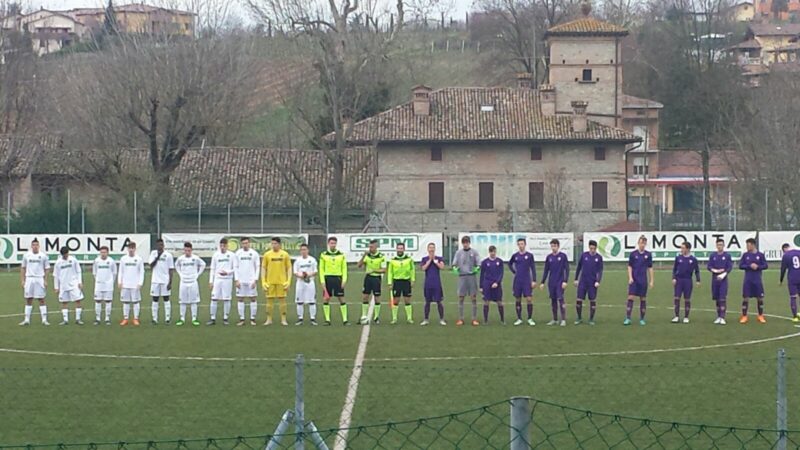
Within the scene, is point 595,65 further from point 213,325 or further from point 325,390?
point 325,390

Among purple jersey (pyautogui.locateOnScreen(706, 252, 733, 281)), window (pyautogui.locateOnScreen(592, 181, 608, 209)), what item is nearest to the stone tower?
window (pyautogui.locateOnScreen(592, 181, 608, 209))

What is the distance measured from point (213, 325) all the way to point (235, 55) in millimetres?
38738

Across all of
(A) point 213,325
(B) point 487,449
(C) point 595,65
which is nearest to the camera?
(B) point 487,449

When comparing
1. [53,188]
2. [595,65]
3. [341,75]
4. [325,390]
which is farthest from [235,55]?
[325,390]

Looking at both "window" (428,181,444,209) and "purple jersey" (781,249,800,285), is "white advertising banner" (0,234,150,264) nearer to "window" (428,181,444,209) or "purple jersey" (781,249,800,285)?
"window" (428,181,444,209)

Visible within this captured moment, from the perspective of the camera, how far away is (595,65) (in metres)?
71.7

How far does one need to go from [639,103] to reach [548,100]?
21931 mm

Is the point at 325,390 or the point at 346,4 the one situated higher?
the point at 346,4

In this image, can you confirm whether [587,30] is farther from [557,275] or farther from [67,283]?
[67,283]

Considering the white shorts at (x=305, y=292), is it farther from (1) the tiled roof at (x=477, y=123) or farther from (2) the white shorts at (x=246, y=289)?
(1) the tiled roof at (x=477, y=123)

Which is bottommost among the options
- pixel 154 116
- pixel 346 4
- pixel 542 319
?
pixel 542 319

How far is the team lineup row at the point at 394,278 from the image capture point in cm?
2541

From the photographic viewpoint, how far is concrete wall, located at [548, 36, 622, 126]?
71250 millimetres

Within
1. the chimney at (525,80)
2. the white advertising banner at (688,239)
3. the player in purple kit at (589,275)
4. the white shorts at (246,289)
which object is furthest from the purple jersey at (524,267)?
the chimney at (525,80)
